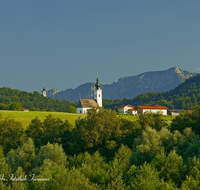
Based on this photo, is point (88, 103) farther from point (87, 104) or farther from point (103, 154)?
point (103, 154)

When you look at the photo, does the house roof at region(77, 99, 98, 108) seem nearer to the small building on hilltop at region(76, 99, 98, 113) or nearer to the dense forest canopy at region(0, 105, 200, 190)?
the small building on hilltop at region(76, 99, 98, 113)

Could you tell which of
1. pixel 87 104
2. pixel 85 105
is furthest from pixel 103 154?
pixel 87 104

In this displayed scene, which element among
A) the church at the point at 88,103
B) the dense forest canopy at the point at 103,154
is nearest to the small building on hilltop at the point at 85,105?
the church at the point at 88,103

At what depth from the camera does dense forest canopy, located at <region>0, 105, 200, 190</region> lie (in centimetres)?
4116

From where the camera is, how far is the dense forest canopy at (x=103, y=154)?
135ft

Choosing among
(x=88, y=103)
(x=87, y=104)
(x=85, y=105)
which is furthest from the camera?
(x=88, y=103)

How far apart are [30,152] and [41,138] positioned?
864cm

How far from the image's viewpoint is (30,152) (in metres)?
56.4

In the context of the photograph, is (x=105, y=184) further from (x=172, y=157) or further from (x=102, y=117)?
(x=102, y=117)

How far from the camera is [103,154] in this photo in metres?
59.9

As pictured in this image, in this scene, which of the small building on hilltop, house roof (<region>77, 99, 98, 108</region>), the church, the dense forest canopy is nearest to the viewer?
the dense forest canopy

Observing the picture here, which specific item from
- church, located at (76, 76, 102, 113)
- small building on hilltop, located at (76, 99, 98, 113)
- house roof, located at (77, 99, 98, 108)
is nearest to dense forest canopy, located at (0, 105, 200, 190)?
small building on hilltop, located at (76, 99, 98, 113)

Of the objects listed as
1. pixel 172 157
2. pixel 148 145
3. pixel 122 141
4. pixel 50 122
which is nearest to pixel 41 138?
pixel 50 122

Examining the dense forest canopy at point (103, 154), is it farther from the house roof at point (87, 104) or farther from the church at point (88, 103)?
the house roof at point (87, 104)
